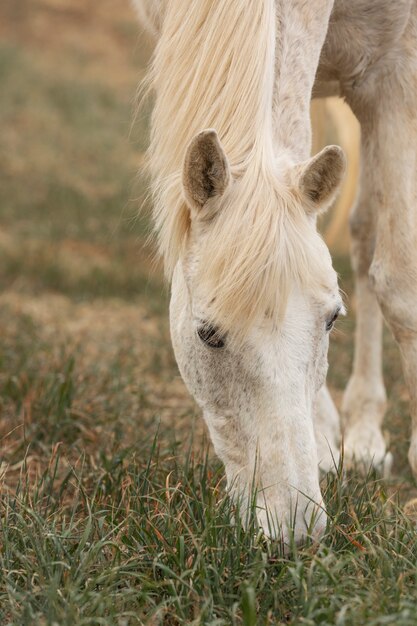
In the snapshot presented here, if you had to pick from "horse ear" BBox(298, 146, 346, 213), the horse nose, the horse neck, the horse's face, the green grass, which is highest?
the horse neck

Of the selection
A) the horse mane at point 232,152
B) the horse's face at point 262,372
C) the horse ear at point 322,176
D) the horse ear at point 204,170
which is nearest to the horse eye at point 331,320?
the horse's face at point 262,372

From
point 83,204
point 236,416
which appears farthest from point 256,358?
point 83,204

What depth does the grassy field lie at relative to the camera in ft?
6.15

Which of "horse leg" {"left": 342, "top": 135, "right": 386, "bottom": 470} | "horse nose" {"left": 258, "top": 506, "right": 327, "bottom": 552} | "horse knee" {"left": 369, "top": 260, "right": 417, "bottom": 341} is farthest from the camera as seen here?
"horse leg" {"left": 342, "top": 135, "right": 386, "bottom": 470}

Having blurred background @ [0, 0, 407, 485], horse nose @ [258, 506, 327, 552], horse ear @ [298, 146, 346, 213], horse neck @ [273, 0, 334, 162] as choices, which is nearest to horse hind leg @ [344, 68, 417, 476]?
blurred background @ [0, 0, 407, 485]

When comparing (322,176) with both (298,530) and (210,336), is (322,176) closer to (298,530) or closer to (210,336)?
(210,336)

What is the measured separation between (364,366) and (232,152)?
1.94 m

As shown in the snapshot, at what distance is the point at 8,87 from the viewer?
1199 centimetres

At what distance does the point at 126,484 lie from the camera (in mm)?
2523

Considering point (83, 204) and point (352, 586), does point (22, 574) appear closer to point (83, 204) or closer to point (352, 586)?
point (352, 586)

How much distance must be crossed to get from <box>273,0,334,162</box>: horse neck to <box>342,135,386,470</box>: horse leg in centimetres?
123

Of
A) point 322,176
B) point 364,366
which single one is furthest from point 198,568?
point 364,366

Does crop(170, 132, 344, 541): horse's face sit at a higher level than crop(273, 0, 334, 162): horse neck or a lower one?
lower

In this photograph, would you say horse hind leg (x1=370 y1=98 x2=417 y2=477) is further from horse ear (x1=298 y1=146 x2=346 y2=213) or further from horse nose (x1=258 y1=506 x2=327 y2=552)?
horse nose (x1=258 y1=506 x2=327 y2=552)
